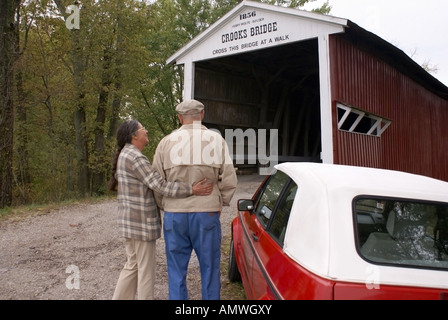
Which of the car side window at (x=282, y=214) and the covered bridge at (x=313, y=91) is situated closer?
the car side window at (x=282, y=214)

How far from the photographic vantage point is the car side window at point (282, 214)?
7.18 feet

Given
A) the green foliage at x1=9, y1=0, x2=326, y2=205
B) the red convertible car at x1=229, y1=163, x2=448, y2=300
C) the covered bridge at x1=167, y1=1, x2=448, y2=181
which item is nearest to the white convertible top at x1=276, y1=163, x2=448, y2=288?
the red convertible car at x1=229, y1=163, x2=448, y2=300

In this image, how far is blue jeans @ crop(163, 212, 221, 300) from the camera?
2.53 metres

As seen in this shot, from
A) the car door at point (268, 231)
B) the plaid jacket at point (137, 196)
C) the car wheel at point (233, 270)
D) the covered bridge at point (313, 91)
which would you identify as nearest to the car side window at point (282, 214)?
the car door at point (268, 231)

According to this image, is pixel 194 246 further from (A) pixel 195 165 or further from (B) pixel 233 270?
(B) pixel 233 270

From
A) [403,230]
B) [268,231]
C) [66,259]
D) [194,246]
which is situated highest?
[403,230]

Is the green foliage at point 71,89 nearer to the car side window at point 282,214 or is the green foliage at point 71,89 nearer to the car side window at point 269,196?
the car side window at point 269,196

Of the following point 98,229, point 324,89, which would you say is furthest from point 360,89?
point 98,229

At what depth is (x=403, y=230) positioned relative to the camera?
1.85 m

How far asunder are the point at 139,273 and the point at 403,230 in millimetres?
1960

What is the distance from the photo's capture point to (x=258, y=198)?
3.36 m

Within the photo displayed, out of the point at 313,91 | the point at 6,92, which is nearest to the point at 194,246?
the point at 6,92

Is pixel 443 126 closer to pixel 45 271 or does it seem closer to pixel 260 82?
pixel 260 82

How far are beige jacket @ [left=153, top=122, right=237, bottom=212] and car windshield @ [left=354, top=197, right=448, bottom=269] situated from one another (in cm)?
117
